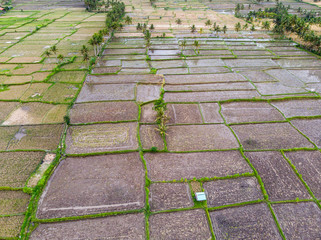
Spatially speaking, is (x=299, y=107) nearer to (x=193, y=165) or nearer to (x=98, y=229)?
(x=193, y=165)

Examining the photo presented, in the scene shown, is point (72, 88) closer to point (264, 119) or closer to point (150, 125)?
point (150, 125)

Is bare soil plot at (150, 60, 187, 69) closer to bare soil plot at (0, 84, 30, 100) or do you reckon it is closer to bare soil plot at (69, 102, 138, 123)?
bare soil plot at (69, 102, 138, 123)

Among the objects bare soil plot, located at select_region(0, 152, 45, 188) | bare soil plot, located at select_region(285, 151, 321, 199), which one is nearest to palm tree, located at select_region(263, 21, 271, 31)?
bare soil plot, located at select_region(285, 151, 321, 199)

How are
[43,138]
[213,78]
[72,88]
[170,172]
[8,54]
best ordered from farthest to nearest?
[8,54]
[213,78]
[72,88]
[43,138]
[170,172]

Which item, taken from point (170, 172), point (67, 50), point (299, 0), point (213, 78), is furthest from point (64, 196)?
point (299, 0)

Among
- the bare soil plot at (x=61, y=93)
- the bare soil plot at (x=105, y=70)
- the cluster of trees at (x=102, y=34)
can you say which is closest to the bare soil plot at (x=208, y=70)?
the bare soil plot at (x=105, y=70)

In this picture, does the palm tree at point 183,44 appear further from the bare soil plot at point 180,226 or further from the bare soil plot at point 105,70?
the bare soil plot at point 180,226

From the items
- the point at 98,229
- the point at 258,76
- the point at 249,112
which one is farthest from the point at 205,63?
the point at 98,229
